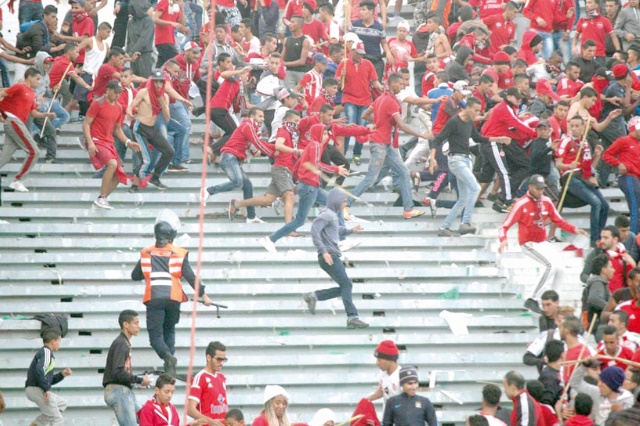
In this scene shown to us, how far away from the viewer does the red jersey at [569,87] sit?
1844 cm

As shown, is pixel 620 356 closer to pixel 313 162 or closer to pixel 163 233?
pixel 163 233

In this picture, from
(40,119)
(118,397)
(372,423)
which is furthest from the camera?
(40,119)

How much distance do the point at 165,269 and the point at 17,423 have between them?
2.10 metres

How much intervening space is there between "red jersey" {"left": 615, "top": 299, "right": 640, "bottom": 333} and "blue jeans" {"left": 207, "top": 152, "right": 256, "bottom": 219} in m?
4.99

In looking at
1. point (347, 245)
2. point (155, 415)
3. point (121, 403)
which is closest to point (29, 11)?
point (347, 245)

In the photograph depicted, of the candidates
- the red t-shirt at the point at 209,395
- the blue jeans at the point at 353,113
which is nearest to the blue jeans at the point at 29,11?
the blue jeans at the point at 353,113

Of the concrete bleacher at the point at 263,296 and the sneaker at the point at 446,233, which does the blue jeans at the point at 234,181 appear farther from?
the sneaker at the point at 446,233

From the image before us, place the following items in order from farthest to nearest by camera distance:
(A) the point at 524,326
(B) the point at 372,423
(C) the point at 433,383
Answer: (A) the point at 524,326
(C) the point at 433,383
(B) the point at 372,423

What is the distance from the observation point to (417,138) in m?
18.1

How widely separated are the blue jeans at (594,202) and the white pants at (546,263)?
136cm

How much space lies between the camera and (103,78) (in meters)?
17.9

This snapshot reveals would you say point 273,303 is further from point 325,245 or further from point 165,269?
point 165,269

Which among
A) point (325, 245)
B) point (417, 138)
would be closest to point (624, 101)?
point (417, 138)

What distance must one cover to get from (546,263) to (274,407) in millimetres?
4356
